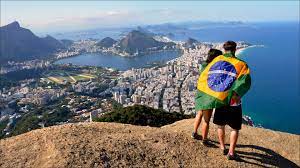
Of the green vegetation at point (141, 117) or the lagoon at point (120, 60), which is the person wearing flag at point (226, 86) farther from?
the lagoon at point (120, 60)

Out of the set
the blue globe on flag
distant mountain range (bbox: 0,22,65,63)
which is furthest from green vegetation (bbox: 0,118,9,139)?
distant mountain range (bbox: 0,22,65,63)

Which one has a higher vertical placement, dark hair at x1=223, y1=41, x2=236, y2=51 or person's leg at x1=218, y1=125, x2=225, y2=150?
dark hair at x1=223, y1=41, x2=236, y2=51

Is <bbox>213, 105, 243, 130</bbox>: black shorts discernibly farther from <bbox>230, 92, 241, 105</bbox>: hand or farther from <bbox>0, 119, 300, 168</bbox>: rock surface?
<bbox>0, 119, 300, 168</bbox>: rock surface

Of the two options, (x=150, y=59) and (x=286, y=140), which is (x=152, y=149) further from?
(x=150, y=59)

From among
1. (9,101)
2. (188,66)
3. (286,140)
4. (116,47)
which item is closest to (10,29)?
(116,47)

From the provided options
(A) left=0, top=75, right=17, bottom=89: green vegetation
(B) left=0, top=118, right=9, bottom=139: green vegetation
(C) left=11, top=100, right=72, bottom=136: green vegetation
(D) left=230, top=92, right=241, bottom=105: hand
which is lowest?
(A) left=0, top=75, right=17, bottom=89: green vegetation
